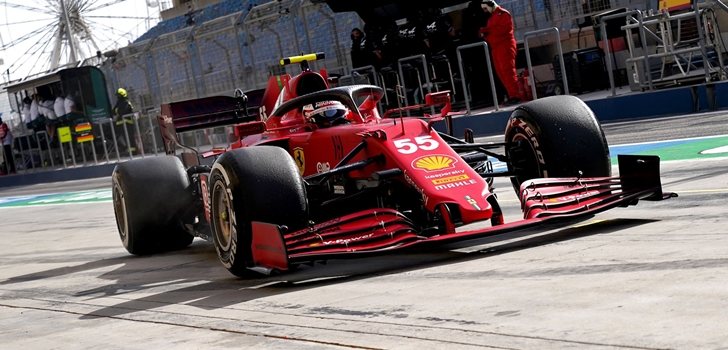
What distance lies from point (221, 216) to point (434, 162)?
5.07ft

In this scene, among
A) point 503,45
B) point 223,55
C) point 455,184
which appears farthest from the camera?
point 223,55

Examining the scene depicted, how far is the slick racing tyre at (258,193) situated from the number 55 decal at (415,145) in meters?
0.83

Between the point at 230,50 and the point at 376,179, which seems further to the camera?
the point at 230,50

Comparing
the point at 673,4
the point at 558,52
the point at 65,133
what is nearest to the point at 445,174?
the point at 558,52

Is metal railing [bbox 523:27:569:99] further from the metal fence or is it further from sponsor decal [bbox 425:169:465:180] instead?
sponsor decal [bbox 425:169:465:180]

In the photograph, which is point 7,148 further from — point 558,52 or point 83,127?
point 558,52

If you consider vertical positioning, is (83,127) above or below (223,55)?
below

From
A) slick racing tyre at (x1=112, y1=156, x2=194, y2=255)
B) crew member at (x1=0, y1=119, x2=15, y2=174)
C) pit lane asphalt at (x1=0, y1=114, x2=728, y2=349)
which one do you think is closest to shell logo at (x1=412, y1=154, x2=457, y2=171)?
pit lane asphalt at (x1=0, y1=114, x2=728, y2=349)

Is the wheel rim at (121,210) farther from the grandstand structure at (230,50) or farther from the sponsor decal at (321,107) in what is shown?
the grandstand structure at (230,50)

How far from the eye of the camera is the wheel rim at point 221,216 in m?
8.65

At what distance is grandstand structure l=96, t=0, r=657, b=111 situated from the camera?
75.8 ft

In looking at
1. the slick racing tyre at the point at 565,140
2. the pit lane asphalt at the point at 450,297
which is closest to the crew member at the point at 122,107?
the pit lane asphalt at the point at 450,297

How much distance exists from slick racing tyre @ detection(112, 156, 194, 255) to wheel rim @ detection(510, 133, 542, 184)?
3.18 m

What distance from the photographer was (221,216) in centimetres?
882
